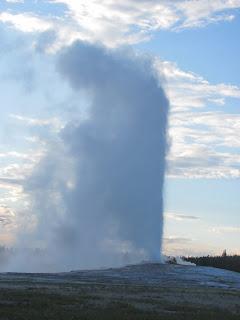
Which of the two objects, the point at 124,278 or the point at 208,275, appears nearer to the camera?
the point at 124,278

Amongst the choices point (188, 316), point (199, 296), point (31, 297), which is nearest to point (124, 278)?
point (199, 296)

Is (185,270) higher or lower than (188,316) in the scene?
higher

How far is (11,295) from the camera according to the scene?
30.0 m

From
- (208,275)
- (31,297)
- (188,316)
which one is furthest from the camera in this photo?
(208,275)

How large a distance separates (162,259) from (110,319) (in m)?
58.0

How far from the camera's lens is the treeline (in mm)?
86525

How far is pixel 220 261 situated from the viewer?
91938 mm

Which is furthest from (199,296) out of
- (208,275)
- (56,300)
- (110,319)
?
(208,275)

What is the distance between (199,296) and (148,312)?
11.8m

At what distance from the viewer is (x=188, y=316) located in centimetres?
2527

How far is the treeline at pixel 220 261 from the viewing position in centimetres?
8653

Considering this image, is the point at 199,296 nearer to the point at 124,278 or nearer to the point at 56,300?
the point at 56,300

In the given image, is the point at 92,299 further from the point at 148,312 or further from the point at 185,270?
the point at 185,270

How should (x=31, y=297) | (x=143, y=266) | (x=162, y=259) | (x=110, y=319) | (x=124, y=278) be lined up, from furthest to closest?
(x=162, y=259) < (x=143, y=266) < (x=124, y=278) < (x=31, y=297) < (x=110, y=319)
